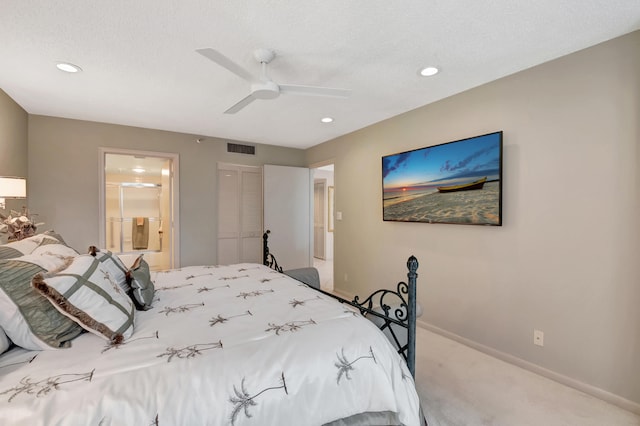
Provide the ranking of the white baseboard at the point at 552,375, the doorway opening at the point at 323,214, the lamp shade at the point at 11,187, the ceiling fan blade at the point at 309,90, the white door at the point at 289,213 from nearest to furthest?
1. the white baseboard at the point at 552,375
2. the ceiling fan blade at the point at 309,90
3. the lamp shade at the point at 11,187
4. the white door at the point at 289,213
5. the doorway opening at the point at 323,214

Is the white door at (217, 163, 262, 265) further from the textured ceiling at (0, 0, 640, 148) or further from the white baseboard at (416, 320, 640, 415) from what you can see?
the white baseboard at (416, 320, 640, 415)

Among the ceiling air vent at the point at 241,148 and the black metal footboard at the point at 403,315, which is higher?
the ceiling air vent at the point at 241,148

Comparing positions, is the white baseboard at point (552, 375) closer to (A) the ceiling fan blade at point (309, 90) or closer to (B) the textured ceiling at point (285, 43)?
(B) the textured ceiling at point (285, 43)

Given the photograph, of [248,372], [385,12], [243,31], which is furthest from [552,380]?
[243,31]

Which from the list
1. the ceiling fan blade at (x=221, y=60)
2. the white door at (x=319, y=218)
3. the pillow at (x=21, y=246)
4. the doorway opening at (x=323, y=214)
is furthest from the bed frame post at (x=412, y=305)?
the white door at (x=319, y=218)

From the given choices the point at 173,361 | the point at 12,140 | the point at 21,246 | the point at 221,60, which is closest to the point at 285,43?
the point at 221,60

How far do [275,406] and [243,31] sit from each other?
2106mm

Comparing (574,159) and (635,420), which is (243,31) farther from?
(635,420)

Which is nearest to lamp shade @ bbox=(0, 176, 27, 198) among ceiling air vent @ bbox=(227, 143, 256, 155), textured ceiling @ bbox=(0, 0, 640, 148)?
textured ceiling @ bbox=(0, 0, 640, 148)

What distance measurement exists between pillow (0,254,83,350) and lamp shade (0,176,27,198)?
4.76 ft

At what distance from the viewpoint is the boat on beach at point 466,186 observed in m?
2.63

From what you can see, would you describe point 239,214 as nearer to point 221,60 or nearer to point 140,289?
point 140,289

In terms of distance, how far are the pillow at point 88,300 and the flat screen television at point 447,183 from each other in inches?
109

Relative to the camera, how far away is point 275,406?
3.72ft
